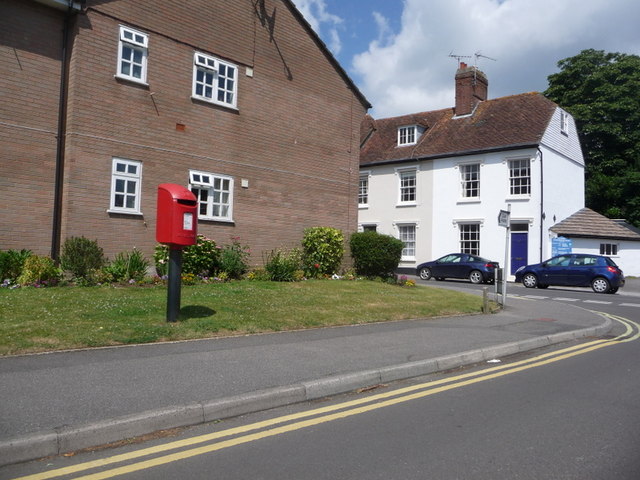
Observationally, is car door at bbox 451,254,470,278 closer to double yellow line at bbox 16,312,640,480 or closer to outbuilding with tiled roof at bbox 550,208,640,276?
outbuilding with tiled roof at bbox 550,208,640,276

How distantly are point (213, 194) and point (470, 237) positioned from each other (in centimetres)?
1707

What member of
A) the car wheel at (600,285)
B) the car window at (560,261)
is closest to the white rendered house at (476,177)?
the car window at (560,261)

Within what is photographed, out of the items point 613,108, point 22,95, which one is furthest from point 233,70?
point 613,108

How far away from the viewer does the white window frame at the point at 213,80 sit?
634 inches

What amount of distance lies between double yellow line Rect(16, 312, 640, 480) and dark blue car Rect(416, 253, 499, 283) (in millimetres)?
16525

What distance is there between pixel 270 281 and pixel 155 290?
Result: 383 cm

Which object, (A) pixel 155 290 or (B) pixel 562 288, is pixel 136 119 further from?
(B) pixel 562 288

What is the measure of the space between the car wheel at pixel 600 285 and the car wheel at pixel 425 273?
7.01 meters

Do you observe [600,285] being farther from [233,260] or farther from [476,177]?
[233,260]

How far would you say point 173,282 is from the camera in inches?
352

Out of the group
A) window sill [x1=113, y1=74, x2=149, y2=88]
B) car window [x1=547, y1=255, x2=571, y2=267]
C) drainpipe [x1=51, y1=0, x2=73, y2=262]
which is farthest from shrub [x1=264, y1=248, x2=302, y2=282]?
car window [x1=547, y1=255, x2=571, y2=267]

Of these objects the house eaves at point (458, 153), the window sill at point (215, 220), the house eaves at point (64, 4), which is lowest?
the window sill at point (215, 220)

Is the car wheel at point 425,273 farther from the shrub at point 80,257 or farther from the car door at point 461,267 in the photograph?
the shrub at point 80,257

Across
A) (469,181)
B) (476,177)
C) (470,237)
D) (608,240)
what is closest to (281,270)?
(470,237)
